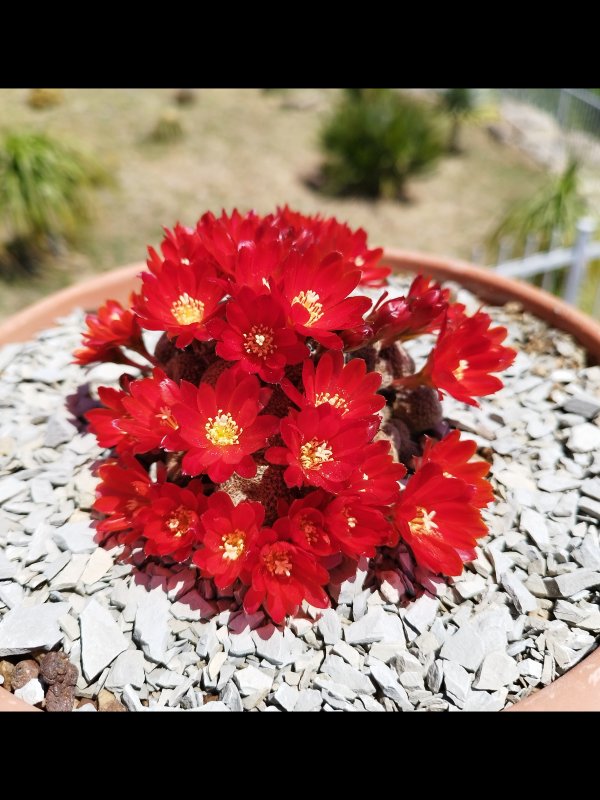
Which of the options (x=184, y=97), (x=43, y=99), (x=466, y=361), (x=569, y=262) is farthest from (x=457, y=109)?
(x=466, y=361)

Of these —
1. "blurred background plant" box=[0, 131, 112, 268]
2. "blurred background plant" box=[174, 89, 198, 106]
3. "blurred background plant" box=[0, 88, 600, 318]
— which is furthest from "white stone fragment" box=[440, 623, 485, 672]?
"blurred background plant" box=[174, 89, 198, 106]

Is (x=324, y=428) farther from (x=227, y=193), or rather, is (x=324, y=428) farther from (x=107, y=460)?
(x=227, y=193)

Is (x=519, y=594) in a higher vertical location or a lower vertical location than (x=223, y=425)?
lower

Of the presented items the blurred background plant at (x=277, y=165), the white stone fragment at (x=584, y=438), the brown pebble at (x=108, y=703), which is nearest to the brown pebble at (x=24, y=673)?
the brown pebble at (x=108, y=703)

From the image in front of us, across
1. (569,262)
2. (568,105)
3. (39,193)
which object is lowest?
(569,262)

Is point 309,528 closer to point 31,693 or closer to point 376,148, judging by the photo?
point 31,693

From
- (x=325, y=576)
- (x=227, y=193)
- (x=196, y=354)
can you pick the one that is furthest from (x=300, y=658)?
(x=227, y=193)
